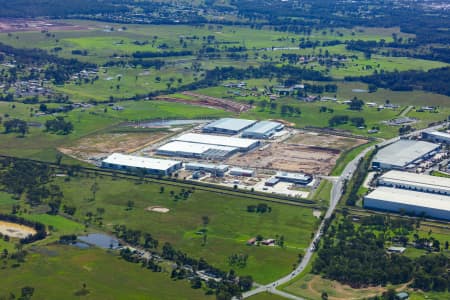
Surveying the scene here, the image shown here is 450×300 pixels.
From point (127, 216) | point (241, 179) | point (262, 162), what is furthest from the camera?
point (262, 162)

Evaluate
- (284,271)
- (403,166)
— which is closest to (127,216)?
(284,271)

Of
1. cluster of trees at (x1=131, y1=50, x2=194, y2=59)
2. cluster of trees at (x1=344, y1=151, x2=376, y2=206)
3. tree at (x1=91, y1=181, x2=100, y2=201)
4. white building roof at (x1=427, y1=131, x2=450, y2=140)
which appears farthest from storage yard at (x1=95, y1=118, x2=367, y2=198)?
cluster of trees at (x1=131, y1=50, x2=194, y2=59)

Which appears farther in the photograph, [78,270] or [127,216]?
[127,216]

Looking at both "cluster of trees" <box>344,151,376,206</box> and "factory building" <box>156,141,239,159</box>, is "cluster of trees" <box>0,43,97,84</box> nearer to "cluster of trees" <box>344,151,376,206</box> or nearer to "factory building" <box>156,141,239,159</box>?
"factory building" <box>156,141,239,159</box>

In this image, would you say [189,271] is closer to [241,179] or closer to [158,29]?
[241,179]

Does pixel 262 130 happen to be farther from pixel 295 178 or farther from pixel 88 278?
pixel 88 278

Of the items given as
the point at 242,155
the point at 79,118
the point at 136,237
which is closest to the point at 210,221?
the point at 136,237

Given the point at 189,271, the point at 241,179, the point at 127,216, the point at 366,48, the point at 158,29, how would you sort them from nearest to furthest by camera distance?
the point at 189,271, the point at 127,216, the point at 241,179, the point at 366,48, the point at 158,29
